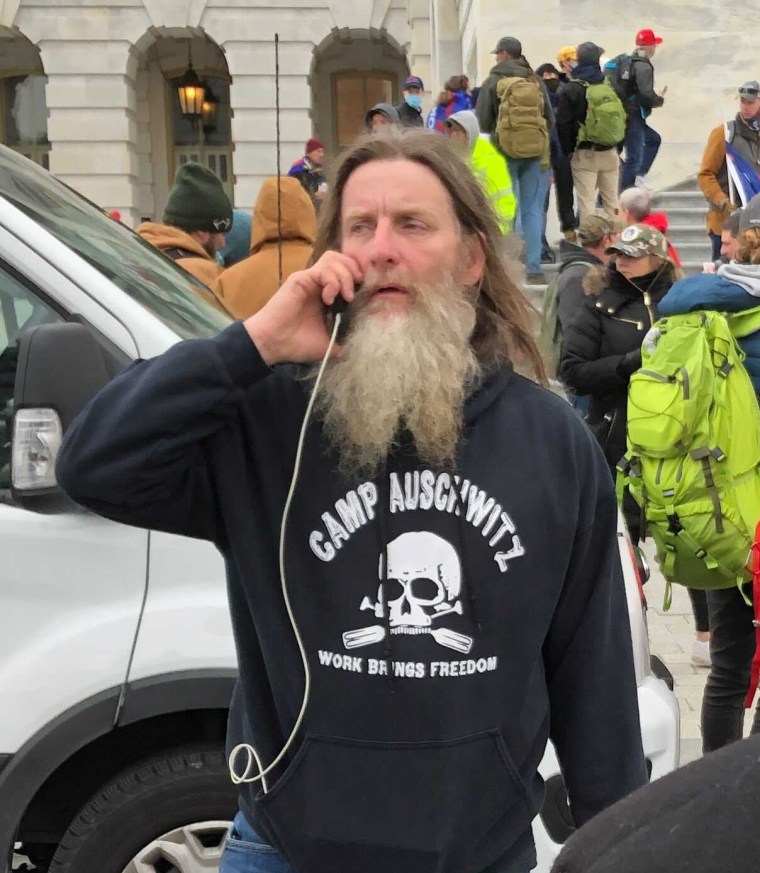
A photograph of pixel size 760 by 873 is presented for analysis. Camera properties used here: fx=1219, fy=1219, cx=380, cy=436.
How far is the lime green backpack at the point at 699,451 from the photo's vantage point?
13.6 ft

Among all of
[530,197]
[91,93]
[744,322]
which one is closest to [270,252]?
[744,322]

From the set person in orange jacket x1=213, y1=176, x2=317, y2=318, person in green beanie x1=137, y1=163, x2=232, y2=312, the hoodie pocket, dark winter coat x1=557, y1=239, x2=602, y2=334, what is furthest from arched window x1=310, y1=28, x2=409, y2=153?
the hoodie pocket

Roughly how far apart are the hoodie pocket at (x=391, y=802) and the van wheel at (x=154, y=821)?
3.52ft

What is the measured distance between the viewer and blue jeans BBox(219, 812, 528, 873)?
1903 mm

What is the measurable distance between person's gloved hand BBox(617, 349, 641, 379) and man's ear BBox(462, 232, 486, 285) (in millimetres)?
4098

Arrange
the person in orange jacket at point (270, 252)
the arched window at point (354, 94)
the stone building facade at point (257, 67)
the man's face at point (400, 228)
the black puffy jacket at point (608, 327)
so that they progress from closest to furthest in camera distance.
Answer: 1. the man's face at point (400, 228)
2. the person in orange jacket at point (270, 252)
3. the black puffy jacket at point (608, 327)
4. the stone building facade at point (257, 67)
5. the arched window at point (354, 94)

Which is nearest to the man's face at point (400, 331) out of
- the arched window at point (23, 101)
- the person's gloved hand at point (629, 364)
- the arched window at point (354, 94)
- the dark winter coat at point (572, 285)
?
the person's gloved hand at point (629, 364)

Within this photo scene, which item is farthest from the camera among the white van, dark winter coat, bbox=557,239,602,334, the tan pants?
the tan pants

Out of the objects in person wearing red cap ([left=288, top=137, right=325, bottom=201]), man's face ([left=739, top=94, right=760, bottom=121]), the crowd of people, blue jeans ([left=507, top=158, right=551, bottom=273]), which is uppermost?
man's face ([left=739, top=94, right=760, bottom=121])

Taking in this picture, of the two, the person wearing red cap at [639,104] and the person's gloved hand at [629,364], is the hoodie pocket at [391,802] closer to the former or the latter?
the person's gloved hand at [629,364]

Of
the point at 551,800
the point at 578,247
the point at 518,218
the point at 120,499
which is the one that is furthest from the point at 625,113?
the point at 120,499

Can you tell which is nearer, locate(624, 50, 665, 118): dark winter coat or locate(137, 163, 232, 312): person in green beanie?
locate(137, 163, 232, 312): person in green beanie

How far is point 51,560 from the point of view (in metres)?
2.74

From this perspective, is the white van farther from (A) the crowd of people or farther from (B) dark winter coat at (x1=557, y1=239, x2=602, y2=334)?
(B) dark winter coat at (x1=557, y1=239, x2=602, y2=334)
